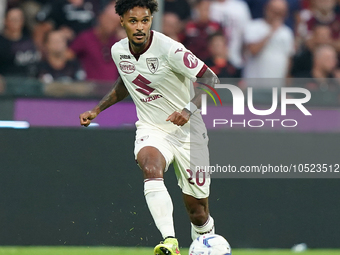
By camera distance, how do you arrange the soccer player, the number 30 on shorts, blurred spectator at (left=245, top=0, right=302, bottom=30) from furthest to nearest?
blurred spectator at (left=245, top=0, right=302, bottom=30), the number 30 on shorts, the soccer player

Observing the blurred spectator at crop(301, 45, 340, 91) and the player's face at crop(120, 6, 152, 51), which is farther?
the blurred spectator at crop(301, 45, 340, 91)

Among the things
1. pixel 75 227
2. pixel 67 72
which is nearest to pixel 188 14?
pixel 67 72

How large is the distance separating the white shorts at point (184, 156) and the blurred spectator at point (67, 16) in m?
3.40

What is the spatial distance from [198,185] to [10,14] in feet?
13.5

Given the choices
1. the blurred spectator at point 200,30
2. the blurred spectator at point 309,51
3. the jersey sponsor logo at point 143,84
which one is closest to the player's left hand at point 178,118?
the jersey sponsor logo at point 143,84

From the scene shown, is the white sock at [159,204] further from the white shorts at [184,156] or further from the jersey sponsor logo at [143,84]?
the jersey sponsor logo at [143,84]

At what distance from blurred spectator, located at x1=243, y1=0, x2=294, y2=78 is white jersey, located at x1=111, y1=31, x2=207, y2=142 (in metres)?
2.99

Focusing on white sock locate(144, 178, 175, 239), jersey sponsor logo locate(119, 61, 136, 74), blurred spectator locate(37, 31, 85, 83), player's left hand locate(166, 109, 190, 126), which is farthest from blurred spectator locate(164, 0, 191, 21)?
white sock locate(144, 178, 175, 239)

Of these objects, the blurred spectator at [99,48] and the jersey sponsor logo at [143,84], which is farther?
the blurred spectator at [99,48]

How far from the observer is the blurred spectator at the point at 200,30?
28.4 feet

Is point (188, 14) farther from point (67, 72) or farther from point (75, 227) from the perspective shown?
point (75, 227)

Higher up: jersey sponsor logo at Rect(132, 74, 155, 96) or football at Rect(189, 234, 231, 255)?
jersey sponsor logo at Rect(132, 74, 155, 96)

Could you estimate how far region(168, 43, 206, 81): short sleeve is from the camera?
569cm

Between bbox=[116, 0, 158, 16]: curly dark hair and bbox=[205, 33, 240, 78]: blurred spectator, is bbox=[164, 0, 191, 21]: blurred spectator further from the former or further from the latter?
bbox=[116, 0, 158, 16]: curly dark hair
